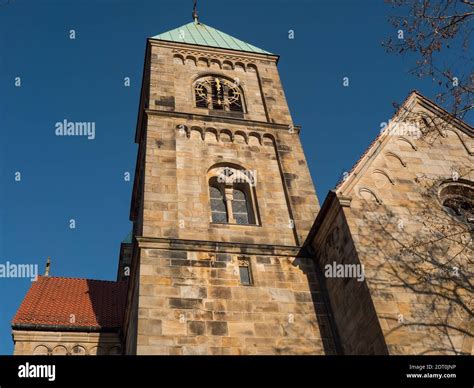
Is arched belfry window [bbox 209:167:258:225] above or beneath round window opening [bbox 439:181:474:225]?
above

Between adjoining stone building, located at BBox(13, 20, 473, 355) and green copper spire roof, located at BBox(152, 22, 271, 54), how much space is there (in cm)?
520

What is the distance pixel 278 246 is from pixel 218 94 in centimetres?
852

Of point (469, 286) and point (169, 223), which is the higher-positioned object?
point (169, 223)

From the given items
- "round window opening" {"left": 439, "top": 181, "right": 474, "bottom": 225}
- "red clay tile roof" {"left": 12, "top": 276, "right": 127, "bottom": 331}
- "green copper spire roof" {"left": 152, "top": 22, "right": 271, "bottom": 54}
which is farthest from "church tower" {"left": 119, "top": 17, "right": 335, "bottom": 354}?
"round window opening" {"left": 439, "top": 181, "right": 474, "bottom": 225}

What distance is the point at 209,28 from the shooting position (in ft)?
87.4

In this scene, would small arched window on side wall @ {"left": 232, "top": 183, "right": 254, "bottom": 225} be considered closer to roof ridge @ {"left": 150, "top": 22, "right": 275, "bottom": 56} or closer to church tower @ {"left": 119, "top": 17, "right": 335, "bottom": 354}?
church tower @ {"left": 119, "top": 17, "right": 335, "bottom": 354}

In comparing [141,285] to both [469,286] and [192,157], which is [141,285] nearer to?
[192,157]

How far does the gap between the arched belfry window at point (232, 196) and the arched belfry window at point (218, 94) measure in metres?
4.07

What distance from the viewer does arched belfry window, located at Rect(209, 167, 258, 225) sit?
14758 millimetres

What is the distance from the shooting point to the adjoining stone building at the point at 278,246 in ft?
33.8

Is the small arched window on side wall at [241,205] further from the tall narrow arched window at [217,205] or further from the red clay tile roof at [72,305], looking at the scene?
the red clay tile roof at [72,305]
